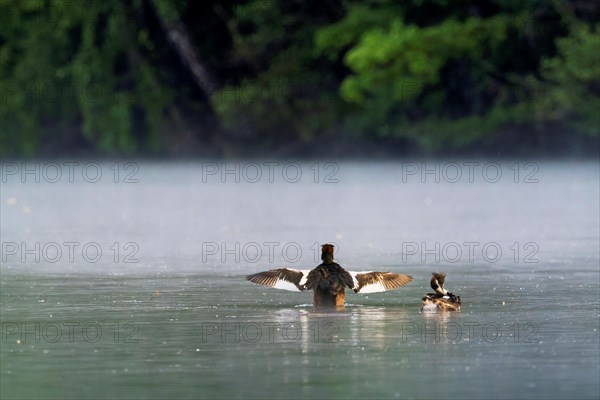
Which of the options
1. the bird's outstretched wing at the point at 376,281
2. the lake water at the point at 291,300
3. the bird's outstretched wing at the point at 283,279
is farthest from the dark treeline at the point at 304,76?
the bird's outstretched wing at the point at 283,279

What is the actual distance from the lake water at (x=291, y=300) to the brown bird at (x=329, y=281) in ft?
0.48

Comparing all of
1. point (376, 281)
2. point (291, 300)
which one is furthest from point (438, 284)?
point (291, 300)

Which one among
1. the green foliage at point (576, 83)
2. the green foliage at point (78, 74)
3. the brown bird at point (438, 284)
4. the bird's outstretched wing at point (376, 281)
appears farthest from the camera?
the green foliage at point (78, 74)

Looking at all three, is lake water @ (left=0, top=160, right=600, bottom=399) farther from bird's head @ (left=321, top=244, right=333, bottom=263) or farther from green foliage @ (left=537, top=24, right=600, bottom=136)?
green foliage @ (left=537, top=24, right=600, bottom=136)

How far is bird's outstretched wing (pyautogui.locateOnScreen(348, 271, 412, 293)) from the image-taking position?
1241cm

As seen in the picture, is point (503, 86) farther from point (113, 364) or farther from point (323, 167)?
point (113, 364)

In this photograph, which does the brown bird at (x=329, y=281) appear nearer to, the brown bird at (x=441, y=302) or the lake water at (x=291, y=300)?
the lake water at (x=291, y=300)

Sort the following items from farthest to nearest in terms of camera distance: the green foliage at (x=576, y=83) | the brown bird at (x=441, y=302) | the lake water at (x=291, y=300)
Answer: the green foliage at (x=576, y=83) → the brown bird at (x=441, y=302) → the lake water at (x=291, y=300)

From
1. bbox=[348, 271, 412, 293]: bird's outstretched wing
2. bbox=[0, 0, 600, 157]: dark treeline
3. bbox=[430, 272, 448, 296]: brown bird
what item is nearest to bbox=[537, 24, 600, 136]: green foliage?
bbox=[0, 0, 600, 157]: dark treeline

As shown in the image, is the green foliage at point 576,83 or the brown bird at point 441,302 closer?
the brown bird at point 441,302

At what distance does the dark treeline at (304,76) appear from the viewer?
4384 centimetres

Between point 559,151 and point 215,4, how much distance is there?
10809 millimetres

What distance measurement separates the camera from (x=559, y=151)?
4534 cm

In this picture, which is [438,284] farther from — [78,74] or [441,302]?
[78,74]
